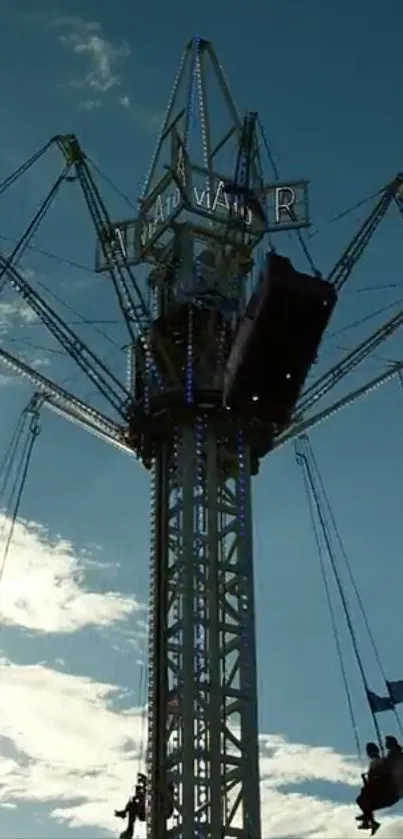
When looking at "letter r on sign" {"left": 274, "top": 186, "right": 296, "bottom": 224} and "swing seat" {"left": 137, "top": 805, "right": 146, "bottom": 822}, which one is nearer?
"swing seat" {"left": 137, "top": 805, "right": 146, "bottom": 822}

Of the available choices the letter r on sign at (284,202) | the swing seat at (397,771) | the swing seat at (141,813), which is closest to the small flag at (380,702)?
the swing seat at (397,771)

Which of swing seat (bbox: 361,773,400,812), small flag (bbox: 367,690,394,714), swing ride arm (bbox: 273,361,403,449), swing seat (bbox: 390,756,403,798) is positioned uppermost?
swing ride arm (bbox: 273,361,403,449)

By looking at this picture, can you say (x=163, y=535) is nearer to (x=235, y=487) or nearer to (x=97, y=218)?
(x=235, y=487)

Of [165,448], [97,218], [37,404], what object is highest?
Answer: [97,218]

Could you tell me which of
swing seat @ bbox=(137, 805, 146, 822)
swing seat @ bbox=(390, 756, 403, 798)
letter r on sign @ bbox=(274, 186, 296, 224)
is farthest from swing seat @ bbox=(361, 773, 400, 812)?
letter r on sign @ bbox=(274, 186, 296, 224)

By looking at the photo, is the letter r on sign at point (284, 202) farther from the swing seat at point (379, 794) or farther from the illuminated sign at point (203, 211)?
A: the swing seat at point (379, 794)

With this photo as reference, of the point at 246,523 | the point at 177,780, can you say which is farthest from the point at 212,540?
the point at 177,780

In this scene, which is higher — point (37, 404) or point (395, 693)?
point (37, 404)

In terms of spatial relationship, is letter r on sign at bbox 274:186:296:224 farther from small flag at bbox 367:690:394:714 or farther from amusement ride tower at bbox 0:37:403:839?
small flag at bbox 367:690:394:714

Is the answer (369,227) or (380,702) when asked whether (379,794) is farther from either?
(369,227)

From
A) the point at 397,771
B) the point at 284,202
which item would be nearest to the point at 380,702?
the point at 397,771

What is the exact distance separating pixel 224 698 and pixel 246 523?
5.97 metres

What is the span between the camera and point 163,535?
43.9 metres

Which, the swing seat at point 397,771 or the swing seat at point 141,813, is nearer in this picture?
the swing seat at point 397,771
